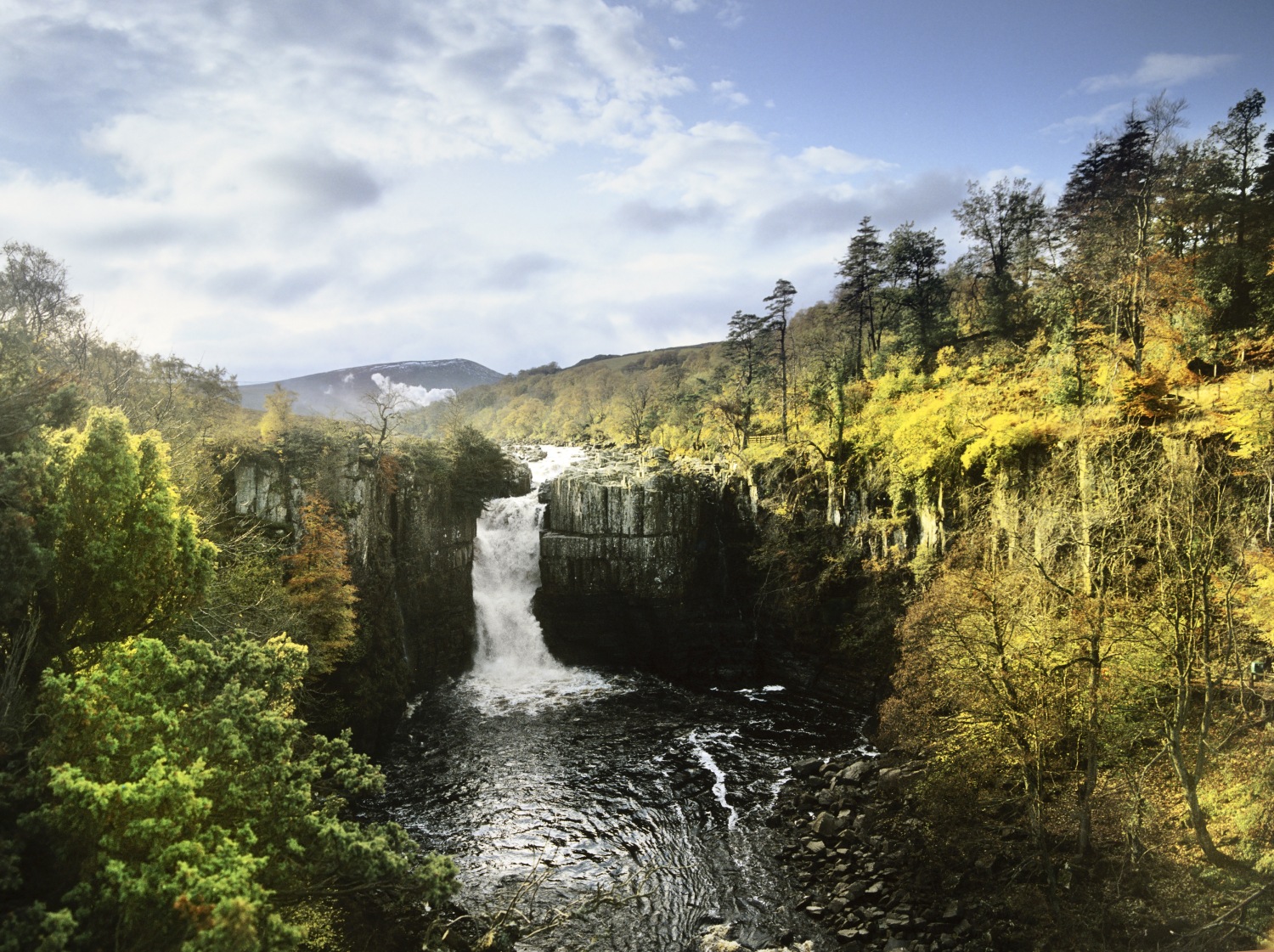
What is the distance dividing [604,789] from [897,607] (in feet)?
50.9

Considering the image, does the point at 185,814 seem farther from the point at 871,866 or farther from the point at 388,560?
the point at 388,560

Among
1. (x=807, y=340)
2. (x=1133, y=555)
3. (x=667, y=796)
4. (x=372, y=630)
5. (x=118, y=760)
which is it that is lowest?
(x=667, y=796)

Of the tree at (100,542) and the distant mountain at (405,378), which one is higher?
the distant mountain at (405,378)

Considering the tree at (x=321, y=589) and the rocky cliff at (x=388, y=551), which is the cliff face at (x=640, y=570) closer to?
the rocky cliff at (x=388, y=551)

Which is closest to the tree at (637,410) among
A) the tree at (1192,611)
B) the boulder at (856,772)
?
the boulder at (856,772)

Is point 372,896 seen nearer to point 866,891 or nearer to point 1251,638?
point 866,891

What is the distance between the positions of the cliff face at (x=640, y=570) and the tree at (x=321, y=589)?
1383 centimetres

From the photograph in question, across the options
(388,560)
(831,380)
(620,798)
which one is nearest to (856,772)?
(620,798)

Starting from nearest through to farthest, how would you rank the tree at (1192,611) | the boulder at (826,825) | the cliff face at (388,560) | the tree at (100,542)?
the tree at (100,542), the tree at (1192,611), the boulder at (826,825), the cliff face at (388,560)

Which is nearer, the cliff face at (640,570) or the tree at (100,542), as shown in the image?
the tree at (100,542)

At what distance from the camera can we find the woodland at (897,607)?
9.55 metres

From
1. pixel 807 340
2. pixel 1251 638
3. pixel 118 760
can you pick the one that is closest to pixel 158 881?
pixel 118 760

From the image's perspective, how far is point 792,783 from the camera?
73.3 feet

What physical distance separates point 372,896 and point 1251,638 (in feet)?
72.3
